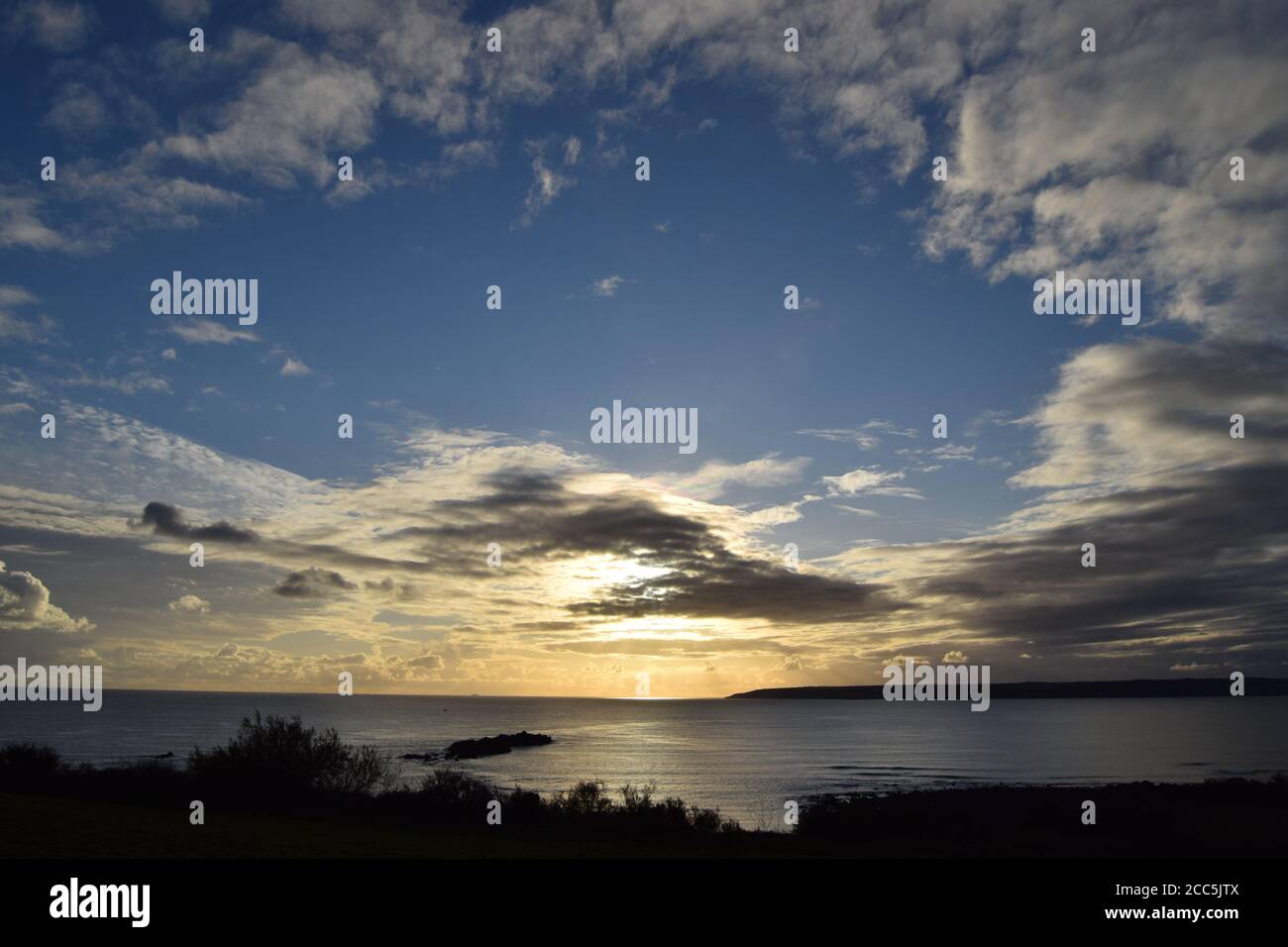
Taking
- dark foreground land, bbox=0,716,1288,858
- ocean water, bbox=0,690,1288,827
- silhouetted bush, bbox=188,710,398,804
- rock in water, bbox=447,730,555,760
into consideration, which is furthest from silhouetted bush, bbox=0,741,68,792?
rock in water, bbox=447,730,555,760

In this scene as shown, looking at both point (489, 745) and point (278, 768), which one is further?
point (489, 745)

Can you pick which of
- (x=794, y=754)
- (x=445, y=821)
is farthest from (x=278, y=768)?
(x=794, y=754)

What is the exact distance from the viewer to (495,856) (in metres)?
23.3

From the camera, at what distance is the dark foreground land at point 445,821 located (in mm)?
23531

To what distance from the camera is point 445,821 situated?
3406 cm

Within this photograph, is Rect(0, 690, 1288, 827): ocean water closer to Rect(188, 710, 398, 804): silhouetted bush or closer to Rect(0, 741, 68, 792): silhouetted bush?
Rect(188, 710, 398, 804): silhouetted bush

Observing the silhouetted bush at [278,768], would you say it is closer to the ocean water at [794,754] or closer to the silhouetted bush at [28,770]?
the silhouetted bush at [28,770]

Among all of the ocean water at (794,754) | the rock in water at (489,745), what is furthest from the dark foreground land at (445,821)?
the rock in water at (489,745)

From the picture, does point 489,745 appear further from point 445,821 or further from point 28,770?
point 445,821

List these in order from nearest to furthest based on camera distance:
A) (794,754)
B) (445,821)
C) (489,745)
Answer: (445,821)
(794,754)
(489,745)
